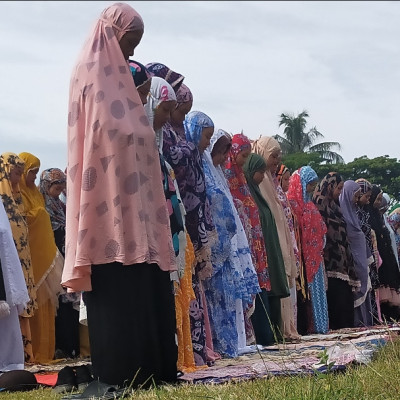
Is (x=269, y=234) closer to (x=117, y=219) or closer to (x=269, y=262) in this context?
(x=269, y=262)

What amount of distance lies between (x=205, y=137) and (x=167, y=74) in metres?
0.67

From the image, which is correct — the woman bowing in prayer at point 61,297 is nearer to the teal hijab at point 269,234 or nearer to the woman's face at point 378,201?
the teal hijab at point 269,234

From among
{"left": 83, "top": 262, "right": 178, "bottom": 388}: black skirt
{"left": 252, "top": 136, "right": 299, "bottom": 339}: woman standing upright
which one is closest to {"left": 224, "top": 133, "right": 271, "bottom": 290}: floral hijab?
{"left": 252, "top": 136, "right": 299, "bottom": 339}: woman standing upright

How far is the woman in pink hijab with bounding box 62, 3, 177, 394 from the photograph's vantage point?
453 centimetres

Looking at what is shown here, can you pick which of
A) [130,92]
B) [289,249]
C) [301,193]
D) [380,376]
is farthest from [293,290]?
[380,376]

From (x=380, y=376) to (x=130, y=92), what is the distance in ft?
6.41

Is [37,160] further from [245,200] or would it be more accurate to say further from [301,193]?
[301,193]

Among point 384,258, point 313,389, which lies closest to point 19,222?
point 313,389

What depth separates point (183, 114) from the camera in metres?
7.00

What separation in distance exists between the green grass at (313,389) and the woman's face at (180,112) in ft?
9.84

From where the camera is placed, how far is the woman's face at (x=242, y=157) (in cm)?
864

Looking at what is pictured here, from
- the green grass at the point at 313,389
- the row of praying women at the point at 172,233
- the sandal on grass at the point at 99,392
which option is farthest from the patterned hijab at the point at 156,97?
the green grass at the point at 313,389

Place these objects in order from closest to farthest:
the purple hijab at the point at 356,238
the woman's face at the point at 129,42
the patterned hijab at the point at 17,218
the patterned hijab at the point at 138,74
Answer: the woman's face at the point at 129,42 < the patterned hijab at the point at 138,74 < the patterned hijab at the point at 17,218 < the purple hijab at the point at 356,238

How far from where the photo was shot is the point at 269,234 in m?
9.22
